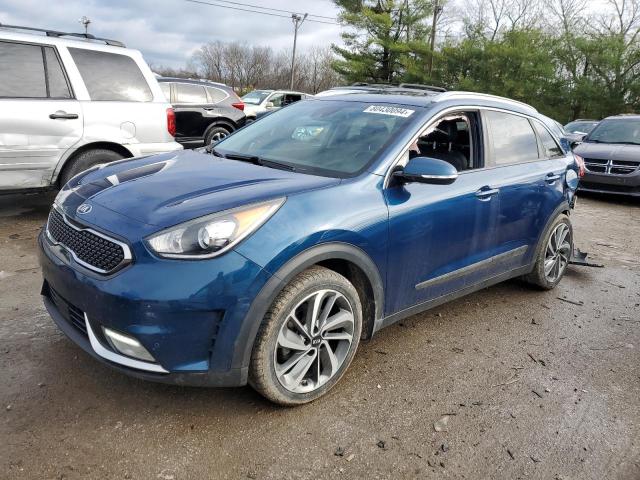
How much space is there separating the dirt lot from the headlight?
2.85 feet

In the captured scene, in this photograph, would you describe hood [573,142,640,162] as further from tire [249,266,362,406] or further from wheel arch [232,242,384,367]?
tire [249,266,362,406]

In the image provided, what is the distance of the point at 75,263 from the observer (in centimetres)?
235

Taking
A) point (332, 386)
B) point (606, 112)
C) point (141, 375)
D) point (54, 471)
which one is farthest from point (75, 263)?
point (606, 112)

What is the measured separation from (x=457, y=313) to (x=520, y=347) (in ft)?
1.88

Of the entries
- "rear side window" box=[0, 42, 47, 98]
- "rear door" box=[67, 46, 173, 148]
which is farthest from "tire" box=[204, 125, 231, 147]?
"rear side window" box=[0, 42, 47, 98]

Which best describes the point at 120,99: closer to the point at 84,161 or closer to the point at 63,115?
the point at 63,115

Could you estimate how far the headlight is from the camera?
2.16m

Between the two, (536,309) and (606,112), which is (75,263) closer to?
(536,309)

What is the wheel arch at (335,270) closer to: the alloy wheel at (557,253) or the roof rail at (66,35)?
the alloy wheel at (557,253)

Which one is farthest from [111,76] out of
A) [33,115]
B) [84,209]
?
Result: [84,209]

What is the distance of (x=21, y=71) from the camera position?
16.5ft

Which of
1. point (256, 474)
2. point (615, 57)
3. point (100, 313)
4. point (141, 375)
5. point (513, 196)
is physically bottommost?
point (256, 474)

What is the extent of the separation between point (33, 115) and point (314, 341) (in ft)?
13.4

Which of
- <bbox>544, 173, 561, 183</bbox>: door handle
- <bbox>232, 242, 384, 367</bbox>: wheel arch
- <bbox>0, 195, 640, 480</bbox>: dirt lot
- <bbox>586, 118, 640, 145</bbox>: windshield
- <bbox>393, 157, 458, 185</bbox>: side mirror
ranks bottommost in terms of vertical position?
<bbox>0, 195, 640, 480</bbox>: dirt lot
